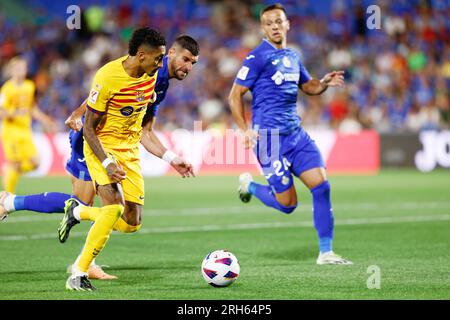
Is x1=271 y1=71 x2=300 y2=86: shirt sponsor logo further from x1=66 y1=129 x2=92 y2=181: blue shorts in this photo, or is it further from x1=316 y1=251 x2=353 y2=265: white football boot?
x1=66 y1=129 x2=92 y2=181: blue shorts

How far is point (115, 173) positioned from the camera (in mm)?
6977

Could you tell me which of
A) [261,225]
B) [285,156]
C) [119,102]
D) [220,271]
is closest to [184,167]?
[119,102]

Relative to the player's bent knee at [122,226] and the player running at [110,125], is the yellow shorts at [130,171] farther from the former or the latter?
the player's bent knee at [122,226]

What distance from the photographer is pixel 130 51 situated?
23.9 feet

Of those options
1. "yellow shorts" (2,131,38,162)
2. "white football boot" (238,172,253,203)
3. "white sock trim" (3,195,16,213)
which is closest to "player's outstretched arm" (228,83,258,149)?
"white football boot" (238,172,253,203)

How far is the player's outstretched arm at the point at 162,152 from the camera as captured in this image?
25.1 feet

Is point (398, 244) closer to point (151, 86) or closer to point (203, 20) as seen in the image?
point (151, 86)

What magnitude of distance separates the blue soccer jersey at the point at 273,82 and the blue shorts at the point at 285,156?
102 mm

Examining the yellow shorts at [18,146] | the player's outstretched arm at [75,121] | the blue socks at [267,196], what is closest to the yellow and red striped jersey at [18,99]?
the yellow shorts at [18,146]

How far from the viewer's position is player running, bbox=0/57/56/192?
590 inches

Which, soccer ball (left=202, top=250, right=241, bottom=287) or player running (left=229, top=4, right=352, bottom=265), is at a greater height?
player running (left=229, top=4, right=352, bottom=265)

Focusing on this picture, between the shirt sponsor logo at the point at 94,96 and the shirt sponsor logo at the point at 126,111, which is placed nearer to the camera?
the shirt sponsor logo at the point at 94,96

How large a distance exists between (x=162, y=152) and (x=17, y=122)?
7.90 meters

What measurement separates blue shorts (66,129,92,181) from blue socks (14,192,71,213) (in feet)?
Result: 1.01
